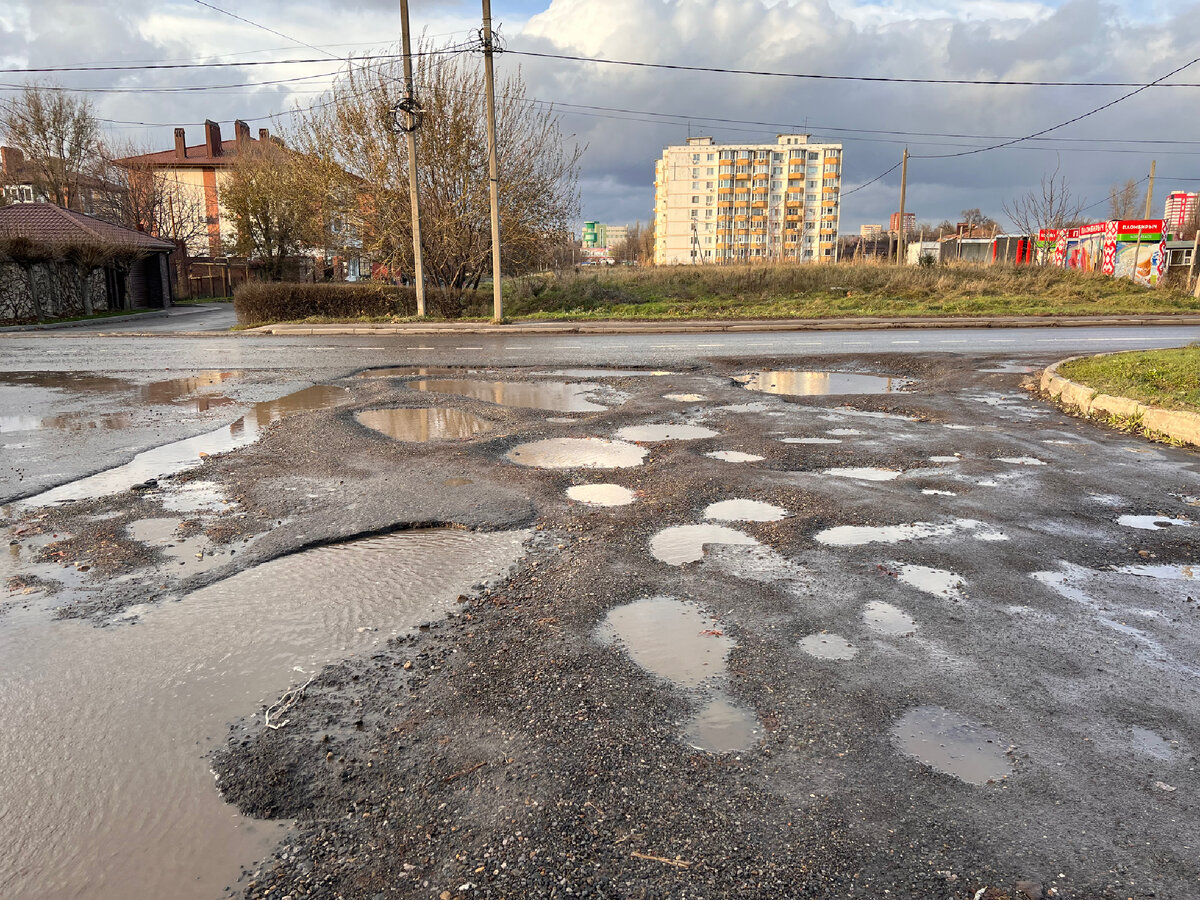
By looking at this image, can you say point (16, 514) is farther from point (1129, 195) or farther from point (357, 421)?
point (1129, 195)

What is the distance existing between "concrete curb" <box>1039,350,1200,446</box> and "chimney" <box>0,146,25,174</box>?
55191 mm

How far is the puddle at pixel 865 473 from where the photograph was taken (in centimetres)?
612

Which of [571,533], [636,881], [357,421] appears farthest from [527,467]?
[636,881]

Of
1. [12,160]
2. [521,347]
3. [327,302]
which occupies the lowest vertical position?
[521,347]

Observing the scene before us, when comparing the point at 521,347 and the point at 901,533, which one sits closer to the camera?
the point at 901,533

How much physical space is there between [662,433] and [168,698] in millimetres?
5322

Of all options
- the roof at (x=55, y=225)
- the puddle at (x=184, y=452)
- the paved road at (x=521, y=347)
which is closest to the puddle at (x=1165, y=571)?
the puddle at (x=184, y=452)

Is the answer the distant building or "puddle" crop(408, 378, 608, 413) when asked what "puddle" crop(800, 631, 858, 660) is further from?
the distant building

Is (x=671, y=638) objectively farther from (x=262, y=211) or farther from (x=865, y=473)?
(x=262, y=211)

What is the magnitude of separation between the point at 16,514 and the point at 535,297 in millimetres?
23965

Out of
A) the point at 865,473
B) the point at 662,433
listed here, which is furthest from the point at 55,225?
the point at 865,473

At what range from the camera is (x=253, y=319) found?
25641 mm

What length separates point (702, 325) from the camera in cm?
2200

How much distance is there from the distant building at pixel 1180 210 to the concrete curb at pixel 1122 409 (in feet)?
130
